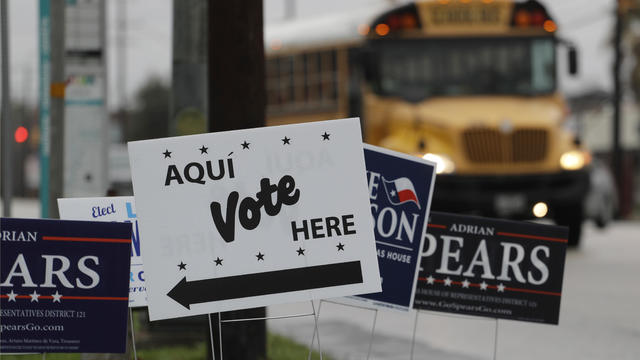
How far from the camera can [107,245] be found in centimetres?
515

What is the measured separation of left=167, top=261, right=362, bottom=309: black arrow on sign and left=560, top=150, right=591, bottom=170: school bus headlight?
11.6 meters

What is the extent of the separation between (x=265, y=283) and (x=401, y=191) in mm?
1032

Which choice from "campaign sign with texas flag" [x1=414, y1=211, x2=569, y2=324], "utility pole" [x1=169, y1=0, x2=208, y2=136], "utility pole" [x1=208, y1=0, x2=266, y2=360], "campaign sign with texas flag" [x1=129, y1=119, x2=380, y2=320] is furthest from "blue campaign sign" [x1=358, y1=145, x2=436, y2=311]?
"utility pole" [x1=169, y1=0, x2=208, y2=136]

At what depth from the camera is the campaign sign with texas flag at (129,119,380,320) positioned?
5117 millimetres

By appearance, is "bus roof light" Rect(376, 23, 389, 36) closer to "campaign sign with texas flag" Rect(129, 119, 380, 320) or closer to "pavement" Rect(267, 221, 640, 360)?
"pavement" Rect(267, 221, 640, 360)

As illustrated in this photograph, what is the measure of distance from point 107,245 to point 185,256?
1.12 ft

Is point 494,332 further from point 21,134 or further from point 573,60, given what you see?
point 573,60

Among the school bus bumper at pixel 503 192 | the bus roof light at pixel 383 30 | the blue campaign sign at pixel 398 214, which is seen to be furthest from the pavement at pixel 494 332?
the bus roof light at pixel 383 30

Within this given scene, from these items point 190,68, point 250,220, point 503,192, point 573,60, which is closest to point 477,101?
point 503,192

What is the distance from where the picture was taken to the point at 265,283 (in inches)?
202

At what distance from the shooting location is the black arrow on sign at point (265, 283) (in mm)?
5094

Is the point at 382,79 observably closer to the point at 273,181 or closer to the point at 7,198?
the point at 7,198

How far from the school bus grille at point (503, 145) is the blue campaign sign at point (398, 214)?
1016 cm

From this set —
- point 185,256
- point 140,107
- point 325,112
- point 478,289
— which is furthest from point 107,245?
point 140,107
